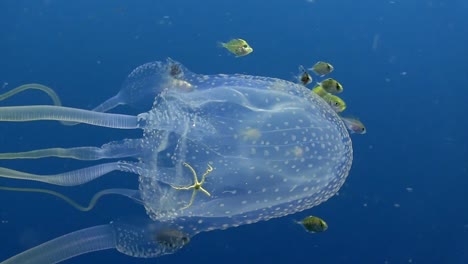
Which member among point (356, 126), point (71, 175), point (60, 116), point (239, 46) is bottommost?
point (356, 126)

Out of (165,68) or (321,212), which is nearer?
(165,68)

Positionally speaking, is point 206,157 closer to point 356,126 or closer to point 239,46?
point 239,46

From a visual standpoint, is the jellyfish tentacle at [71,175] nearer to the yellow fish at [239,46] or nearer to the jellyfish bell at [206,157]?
the jellyfish bell at [206,157]

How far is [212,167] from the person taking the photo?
4.02 m

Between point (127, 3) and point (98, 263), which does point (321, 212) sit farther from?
point (127, 3)

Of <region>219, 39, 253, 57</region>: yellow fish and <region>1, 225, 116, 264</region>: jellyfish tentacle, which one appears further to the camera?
<region>219, 39, 253, 57</region>: yellow fish

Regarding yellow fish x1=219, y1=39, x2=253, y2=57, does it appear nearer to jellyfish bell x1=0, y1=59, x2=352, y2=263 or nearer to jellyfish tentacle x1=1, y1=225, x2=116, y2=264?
jellyfish bell x1=0, y1=59, x2=352, y2=263

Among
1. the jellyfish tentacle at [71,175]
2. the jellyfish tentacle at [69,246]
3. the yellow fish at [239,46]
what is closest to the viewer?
the jellyfish tentacle at [69,246]

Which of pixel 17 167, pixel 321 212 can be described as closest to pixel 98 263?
pixel 17 167

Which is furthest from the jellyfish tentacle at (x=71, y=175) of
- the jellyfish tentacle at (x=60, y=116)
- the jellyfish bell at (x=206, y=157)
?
the jellyfish tentacle at (x=60, y=116)

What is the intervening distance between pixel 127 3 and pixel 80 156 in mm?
3484

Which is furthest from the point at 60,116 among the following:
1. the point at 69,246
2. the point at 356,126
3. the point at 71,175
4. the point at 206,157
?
the point at 356,126

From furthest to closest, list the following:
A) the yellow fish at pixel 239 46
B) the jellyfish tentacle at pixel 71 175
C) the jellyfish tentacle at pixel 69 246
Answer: the yellow fish at pixel 239 46
the jellyfish tentacle at pixel 71 175
the jellyfish tentacle at pixel 69 246

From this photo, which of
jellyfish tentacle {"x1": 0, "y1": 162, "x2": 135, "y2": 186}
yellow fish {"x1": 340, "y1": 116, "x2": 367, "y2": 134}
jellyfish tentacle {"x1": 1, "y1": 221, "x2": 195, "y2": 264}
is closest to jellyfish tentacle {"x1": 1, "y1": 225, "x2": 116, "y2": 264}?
jellyfish tentacle {"x1": 1, "y1": 221, "x2": 195, "y2": 264}
